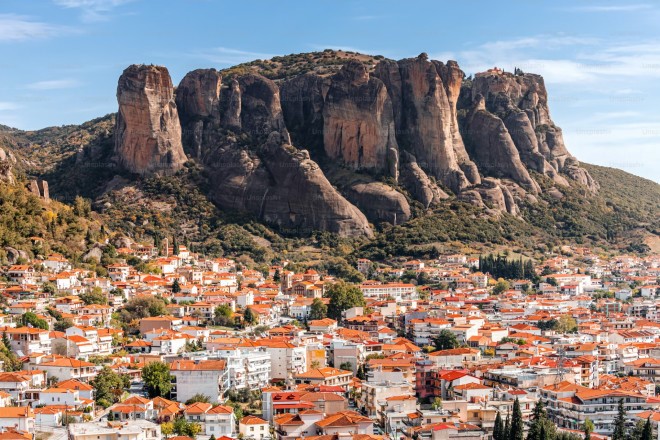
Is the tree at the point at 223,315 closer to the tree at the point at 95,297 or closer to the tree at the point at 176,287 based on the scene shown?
the tree at the point at 176,287

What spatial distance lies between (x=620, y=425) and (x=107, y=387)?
2167 cm

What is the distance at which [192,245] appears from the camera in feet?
347

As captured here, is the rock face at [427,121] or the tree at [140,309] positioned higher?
the rock face at [427,121]

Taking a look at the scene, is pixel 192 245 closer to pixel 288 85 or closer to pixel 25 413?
pixel 288 85

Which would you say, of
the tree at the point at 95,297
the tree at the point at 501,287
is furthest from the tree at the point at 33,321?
the tree at the point at 501,287

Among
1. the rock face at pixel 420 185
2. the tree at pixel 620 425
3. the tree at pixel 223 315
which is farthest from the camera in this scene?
the rock face at pixel 420 185

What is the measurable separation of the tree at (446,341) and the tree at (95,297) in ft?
65.0

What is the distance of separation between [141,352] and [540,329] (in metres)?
28.9

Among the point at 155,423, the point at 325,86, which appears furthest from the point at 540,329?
the point at 325,86

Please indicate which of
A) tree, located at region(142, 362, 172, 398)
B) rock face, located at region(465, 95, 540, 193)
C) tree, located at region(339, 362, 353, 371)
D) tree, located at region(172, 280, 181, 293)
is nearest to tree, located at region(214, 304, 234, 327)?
tree, located at region(172, 280, 181, 293)

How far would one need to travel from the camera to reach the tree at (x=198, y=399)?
167 ft

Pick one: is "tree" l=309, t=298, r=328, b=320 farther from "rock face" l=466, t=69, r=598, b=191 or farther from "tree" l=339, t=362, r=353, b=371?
"rock face" l=466, t=69, r=598, b=191

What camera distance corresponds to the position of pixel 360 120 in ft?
397

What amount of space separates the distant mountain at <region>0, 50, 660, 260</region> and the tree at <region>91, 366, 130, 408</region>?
48.7m
